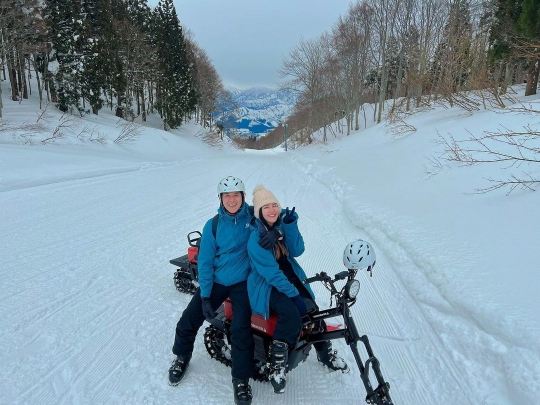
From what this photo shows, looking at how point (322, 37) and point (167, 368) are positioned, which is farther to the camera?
point (322, 37)

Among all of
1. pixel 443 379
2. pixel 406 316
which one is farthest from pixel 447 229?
pixel 443 379

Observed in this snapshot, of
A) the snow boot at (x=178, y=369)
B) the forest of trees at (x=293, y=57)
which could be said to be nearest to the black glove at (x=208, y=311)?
the snow boot at (x=178, y=369)

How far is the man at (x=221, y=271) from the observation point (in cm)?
295

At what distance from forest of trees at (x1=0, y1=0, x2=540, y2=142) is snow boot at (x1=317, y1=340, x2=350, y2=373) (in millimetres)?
17961

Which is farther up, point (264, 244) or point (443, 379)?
point (264, 244)

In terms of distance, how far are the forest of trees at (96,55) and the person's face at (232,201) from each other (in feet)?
75.7

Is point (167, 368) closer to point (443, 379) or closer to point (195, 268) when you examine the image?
point (195, 268)

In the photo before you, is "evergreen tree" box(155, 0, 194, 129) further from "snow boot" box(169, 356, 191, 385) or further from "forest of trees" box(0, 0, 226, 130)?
"snow boot" box(169, 356, 191, 385)

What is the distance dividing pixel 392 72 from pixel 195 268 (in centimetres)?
4064

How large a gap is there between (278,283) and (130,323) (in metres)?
1.88

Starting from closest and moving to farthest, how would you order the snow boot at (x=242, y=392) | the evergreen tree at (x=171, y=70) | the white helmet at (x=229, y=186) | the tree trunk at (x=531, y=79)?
1. the snow boot at (x=242, y=392)
2. the white helmet at (x=229, y=186)
3. the tree trunk at (x=531, y=79)
4. the evergreen tree at (x=171, y=70)

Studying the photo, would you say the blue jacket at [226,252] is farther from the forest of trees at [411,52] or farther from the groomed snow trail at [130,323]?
the forest of trees at [411,52]

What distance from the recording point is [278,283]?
275cm

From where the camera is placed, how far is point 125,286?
4.33m
